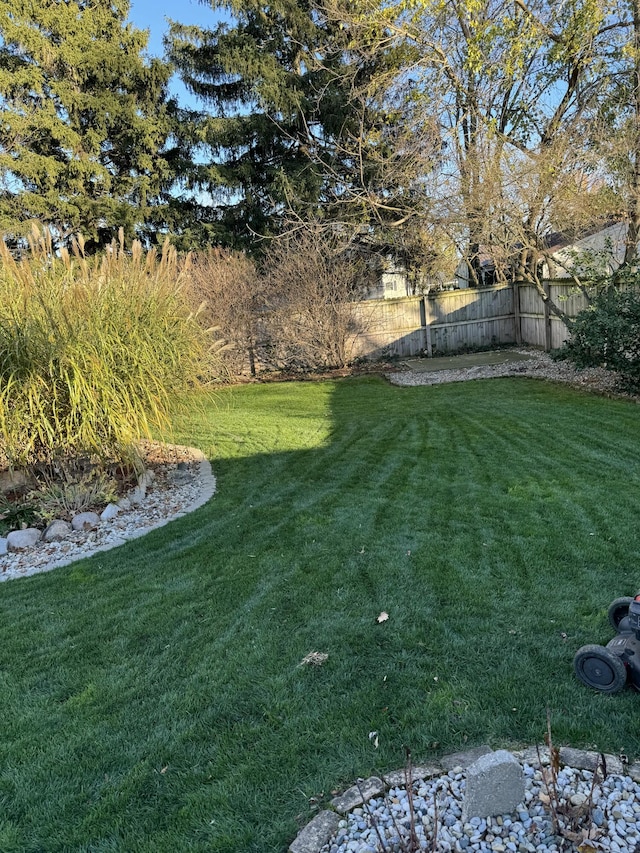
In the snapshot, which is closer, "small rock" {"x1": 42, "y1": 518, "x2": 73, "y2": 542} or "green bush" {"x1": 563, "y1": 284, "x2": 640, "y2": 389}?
"small rock" {"x1": 42, "y1": 518, "x2": 73, "y2": 542}

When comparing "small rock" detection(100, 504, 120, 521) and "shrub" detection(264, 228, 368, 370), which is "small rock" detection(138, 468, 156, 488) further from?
"shrub" detection(264, 228, 368, 370)

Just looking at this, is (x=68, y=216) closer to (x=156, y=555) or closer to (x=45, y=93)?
(x=45, y=93)

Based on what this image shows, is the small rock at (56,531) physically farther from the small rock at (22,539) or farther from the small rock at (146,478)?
the small rock at (146,478)

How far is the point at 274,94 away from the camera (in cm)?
1428

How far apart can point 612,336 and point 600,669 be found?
6.12m

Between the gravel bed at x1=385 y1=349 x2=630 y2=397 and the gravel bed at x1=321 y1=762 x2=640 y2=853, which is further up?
the gravel bed at x1=385 y1=349 x2=630 y2=397

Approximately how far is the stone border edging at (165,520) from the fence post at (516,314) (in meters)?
11.3

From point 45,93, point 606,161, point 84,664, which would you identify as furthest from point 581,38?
point 45,93

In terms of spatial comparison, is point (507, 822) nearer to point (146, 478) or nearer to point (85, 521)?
point (85, 521)

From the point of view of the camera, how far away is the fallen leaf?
7.54ft

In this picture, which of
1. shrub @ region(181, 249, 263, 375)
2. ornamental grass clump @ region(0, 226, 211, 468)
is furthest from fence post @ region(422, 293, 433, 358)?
ornamental grass clump @ region(0, 226, 211, 468)

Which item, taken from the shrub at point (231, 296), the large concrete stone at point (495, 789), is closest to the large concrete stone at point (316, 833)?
the large concrete stone at point (495, 789)

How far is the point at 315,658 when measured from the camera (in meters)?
2.33

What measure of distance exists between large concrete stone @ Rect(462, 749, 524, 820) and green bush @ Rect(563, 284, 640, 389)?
6.68m
